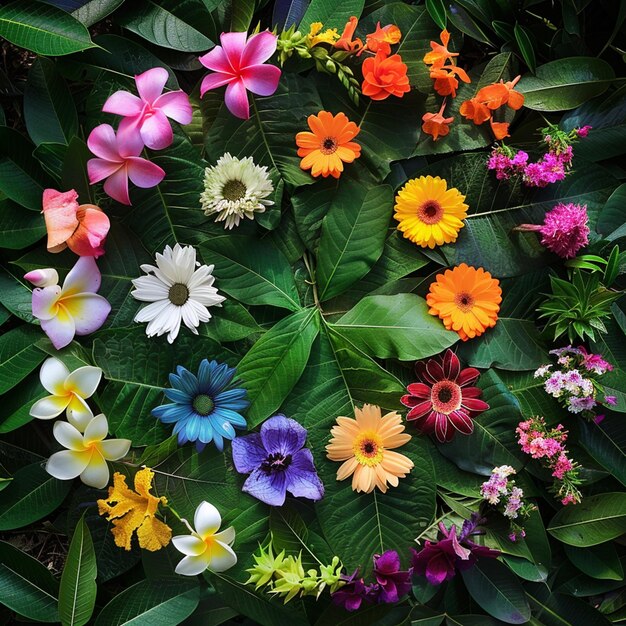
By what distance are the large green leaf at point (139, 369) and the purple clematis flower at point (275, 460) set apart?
0.11m

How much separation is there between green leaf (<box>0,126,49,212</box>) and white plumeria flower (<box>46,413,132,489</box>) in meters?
0.29

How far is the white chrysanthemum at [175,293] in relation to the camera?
87 centimetres

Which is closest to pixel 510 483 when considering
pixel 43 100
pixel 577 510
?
pixel 577 510

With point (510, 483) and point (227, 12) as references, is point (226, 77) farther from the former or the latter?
point (510, 483)

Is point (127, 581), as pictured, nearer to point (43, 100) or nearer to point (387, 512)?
point (387, 512)

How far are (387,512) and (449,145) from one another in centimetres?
50

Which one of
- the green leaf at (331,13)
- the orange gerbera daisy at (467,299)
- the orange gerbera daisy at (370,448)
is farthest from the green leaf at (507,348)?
the green leaf at (331,13)

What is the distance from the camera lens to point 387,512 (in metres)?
0.89

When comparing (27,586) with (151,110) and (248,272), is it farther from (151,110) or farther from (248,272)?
(151,110)

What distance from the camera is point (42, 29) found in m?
0.84

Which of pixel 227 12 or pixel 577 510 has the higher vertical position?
pixel 227 12

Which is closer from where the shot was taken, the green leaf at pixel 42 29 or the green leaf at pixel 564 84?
the green leaf at pixel 42 29

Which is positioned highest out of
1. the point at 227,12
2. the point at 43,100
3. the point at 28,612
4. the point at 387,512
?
the point at 227,12

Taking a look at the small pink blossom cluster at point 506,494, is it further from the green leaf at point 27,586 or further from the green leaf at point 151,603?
the green leaf at point 27,586
